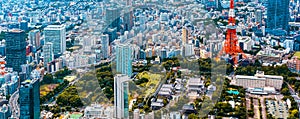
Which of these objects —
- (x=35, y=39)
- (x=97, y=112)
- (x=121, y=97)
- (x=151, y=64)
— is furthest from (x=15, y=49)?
(x=121, y=97)

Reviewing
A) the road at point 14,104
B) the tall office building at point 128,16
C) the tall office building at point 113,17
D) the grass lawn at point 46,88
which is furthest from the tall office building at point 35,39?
the road at point 14,104

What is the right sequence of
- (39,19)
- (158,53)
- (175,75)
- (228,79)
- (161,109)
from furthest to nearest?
1. (39,19)
2. (158,53)
3. (228,79)
4. (175,75)
5. (161,109)

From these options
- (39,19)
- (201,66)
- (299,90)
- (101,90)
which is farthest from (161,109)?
(39,19)

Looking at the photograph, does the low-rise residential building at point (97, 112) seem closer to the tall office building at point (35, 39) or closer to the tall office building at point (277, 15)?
the tall office building at point (35, 39)

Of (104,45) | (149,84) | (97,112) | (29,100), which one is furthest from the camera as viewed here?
(104,45)

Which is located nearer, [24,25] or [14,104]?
[14,104]

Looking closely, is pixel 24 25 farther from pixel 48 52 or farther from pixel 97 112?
A: pixel 97 112

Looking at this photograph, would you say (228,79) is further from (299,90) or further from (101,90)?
(101,90)
